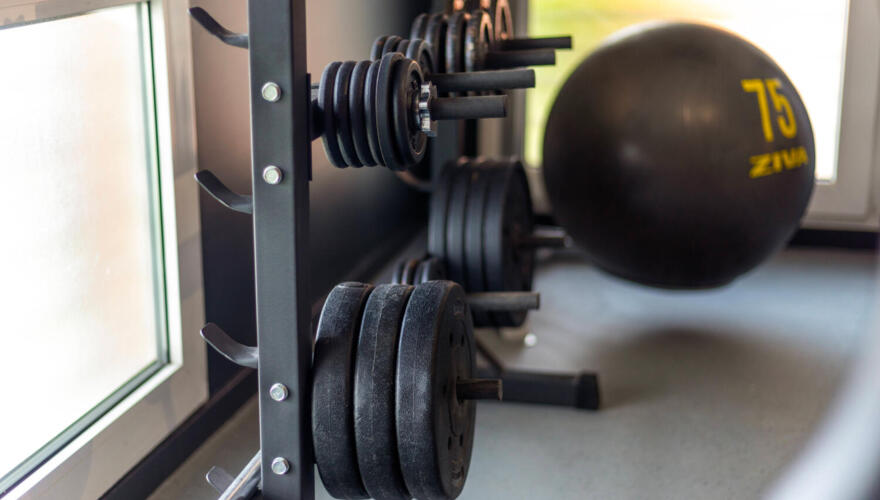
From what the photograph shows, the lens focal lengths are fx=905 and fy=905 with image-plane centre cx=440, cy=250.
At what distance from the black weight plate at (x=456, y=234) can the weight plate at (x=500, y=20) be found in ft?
1.14

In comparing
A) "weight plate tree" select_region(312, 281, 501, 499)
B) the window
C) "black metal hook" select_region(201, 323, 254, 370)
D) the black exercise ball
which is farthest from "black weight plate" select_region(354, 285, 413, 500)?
the window

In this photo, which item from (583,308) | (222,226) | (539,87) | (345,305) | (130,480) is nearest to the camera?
(345,305)

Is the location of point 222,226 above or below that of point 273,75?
below

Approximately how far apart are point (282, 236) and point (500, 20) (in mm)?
1019

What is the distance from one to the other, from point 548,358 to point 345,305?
1128mm

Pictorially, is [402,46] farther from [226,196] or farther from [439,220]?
[439,220]

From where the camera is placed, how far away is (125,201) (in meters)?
1.57

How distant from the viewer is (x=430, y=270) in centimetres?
180

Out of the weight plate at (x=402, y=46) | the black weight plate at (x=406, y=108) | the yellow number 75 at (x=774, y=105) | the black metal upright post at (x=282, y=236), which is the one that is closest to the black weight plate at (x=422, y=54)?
the weight plate at (x=402, y=46)

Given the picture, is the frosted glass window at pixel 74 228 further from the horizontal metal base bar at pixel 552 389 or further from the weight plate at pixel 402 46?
the horizontal metal base bar at pixel 552 389

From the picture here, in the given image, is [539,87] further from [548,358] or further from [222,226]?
[222,226]

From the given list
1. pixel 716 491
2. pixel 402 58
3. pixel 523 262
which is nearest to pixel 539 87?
pixel 523 262

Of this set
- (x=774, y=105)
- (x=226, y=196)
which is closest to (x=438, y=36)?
(x=226, y=196)

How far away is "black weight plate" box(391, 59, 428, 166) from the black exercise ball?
104 centimetres
